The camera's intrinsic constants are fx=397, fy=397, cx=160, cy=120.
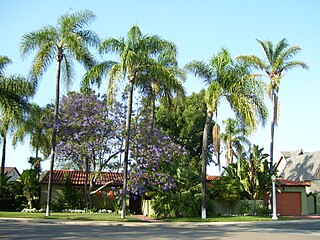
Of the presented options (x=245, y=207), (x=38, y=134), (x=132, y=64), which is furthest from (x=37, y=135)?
(x=245, y=207)

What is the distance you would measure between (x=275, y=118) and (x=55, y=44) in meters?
16.2

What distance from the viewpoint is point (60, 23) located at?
2330 centimetres

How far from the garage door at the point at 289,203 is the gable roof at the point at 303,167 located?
28.1 ft

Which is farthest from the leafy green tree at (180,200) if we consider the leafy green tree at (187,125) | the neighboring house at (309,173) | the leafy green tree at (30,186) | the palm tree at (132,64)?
the leafy green tree at (187,125)

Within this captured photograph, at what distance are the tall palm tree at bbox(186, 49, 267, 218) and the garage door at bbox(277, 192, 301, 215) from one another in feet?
33.1

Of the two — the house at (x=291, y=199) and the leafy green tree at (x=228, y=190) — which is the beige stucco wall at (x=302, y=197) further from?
the leafy green tree at (x=228, y=190)

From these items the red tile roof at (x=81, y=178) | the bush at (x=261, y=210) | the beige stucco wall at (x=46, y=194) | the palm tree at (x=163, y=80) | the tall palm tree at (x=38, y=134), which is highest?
the palm tree at (x=163, y=80)

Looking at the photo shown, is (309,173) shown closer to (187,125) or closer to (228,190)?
(187,125)

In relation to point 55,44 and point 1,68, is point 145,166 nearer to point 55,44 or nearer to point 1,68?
point 55,44

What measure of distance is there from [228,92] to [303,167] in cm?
2320

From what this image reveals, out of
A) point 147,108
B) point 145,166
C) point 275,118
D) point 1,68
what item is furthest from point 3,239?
point 275,118

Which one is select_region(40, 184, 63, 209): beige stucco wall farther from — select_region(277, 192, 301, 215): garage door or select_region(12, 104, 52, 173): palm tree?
select_region(277, 192, 301, 215): garage door

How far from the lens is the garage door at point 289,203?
32.0 meters

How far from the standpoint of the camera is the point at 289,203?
32531 mm
